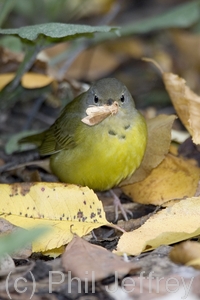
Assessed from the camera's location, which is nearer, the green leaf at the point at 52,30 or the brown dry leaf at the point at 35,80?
the green leaf at the point at 52,30

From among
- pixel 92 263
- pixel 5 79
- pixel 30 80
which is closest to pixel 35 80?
pixel 30 80

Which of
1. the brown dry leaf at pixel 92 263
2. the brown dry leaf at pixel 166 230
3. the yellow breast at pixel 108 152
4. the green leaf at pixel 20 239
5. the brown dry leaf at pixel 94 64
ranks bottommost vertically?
the brown dry leaf at pixel 92 263

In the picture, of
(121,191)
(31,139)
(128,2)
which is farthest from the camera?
(128,2)

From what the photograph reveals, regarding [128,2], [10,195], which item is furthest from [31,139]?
[128,2]

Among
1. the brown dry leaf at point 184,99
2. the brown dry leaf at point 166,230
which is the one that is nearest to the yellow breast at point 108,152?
the brown dry leaf at point 184,99

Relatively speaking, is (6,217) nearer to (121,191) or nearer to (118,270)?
(118,270)

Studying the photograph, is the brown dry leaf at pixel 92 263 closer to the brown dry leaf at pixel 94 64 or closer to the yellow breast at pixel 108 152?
the yellow breast at pixel 108 152

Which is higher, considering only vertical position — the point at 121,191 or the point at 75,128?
the point at 75,128
